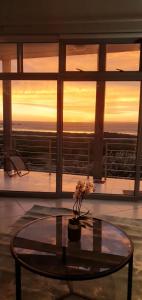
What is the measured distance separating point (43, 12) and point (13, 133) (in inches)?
98.9

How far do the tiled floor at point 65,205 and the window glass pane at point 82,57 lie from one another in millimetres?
1954

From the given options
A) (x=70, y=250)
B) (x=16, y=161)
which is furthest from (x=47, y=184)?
(x=70, y=250)

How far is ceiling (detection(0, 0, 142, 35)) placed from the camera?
11.7 ft

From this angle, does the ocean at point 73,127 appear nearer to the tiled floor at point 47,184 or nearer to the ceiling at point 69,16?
the tiled floor at point 47,184

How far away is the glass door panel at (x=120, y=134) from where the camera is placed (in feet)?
14.0

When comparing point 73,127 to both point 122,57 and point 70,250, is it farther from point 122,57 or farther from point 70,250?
point 70,250

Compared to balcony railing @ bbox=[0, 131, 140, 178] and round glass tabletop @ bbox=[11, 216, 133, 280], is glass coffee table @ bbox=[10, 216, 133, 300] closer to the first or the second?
round glass tabletop @ bbox=[11, 216, 133, 280]

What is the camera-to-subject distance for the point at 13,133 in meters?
5.48

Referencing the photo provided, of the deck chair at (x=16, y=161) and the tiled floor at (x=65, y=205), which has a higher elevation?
the deck chair at (x=16, y=161)

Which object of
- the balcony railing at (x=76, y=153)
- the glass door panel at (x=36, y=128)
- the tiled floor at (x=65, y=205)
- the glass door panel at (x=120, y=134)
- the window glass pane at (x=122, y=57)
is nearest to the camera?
the tiled floor at (x=65, y=205)

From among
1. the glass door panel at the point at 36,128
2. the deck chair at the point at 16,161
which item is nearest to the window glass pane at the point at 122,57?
the glass door panel at the point at 36,128

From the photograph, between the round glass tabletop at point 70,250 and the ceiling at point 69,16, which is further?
the ceiling at point 69,16

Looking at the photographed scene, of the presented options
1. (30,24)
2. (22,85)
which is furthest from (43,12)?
(22,85)

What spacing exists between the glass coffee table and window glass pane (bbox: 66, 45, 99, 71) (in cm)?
239
